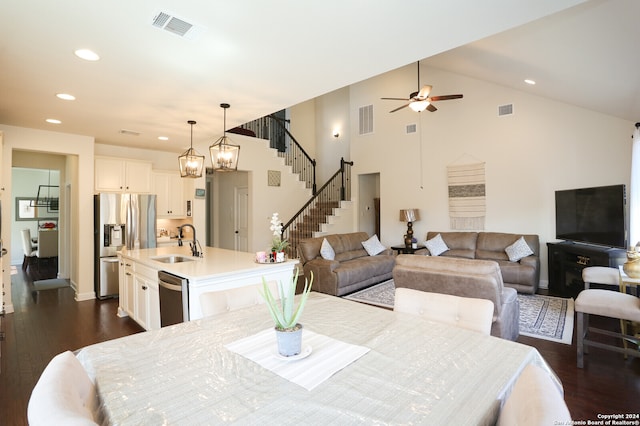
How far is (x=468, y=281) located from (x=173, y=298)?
9.42 ft

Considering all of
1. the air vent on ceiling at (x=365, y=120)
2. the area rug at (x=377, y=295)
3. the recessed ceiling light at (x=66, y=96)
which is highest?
the air vent on ceiling at (x=365, y=120)

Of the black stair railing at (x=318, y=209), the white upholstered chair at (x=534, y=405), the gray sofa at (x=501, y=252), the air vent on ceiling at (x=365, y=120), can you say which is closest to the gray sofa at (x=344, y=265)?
the gray sofa at (x=501, y=252)

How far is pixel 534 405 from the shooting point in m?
0.82

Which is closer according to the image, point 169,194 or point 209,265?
point 209,265

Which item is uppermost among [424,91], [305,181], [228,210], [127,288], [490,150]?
[424,91]

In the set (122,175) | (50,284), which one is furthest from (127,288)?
(50,284)

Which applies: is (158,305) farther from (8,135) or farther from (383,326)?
(8,135)

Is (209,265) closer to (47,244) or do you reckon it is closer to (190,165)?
(190,165)

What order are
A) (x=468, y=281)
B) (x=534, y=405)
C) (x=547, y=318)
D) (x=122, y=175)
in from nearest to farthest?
(x=534, y=405) → (x=468, y=281) → (x=547, y=318) → (x=122, y=175)

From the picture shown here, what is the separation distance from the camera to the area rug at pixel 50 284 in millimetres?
6187

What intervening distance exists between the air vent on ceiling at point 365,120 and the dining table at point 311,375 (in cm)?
727

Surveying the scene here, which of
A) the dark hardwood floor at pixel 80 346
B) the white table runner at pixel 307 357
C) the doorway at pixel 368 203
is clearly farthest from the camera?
the doorway at pixel 368 203

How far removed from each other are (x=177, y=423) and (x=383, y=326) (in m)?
1.05

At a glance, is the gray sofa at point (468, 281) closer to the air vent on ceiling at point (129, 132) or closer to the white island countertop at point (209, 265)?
the white island countertop at point (209, 265)
